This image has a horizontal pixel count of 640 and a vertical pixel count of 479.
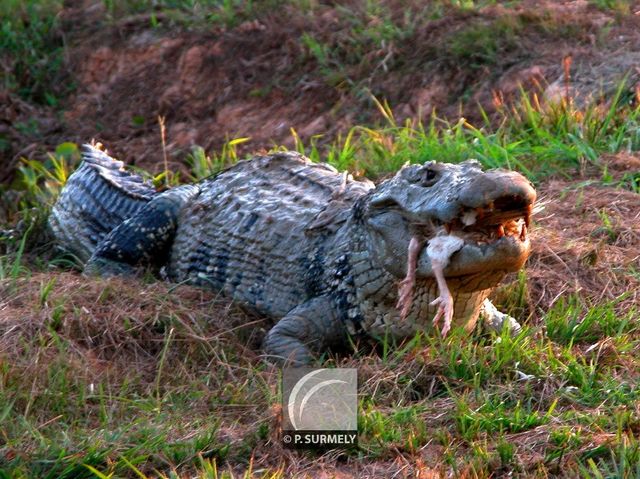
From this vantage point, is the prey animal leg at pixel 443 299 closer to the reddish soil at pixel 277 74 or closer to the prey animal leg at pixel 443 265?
the prey animal leg at pixel 443 265

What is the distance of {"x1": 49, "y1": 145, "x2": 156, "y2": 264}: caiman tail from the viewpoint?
20.2ft

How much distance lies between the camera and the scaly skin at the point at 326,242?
407 cm

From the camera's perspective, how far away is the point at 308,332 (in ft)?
15.4

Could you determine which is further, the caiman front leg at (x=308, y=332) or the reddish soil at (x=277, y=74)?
the reddish soil at (x=277, y=74)

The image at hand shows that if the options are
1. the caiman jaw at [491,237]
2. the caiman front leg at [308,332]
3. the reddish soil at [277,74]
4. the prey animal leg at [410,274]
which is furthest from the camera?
the reddish soil at [277,74]

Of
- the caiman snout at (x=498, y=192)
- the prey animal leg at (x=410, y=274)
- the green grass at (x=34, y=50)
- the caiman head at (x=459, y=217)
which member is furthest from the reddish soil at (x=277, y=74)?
the caiman snout at (x=498, y=192)

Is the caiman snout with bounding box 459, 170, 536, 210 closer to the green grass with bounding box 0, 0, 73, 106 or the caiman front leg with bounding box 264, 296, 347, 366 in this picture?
the caiman front leg with bounding box 264, 296, 347, 366

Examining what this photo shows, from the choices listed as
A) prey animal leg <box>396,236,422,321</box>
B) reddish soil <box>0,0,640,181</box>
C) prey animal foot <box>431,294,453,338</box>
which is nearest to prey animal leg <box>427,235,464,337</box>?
prey animal foot <box>431,294,453,338</box>

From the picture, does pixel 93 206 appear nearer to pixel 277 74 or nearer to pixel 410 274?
pixel 410 274

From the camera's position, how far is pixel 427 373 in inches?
166

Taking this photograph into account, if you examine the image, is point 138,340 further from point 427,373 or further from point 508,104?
point 508,104

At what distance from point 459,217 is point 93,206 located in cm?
275

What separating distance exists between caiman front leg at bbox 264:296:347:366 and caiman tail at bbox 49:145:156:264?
66.1 inches

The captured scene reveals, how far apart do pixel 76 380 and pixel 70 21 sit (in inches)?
277
